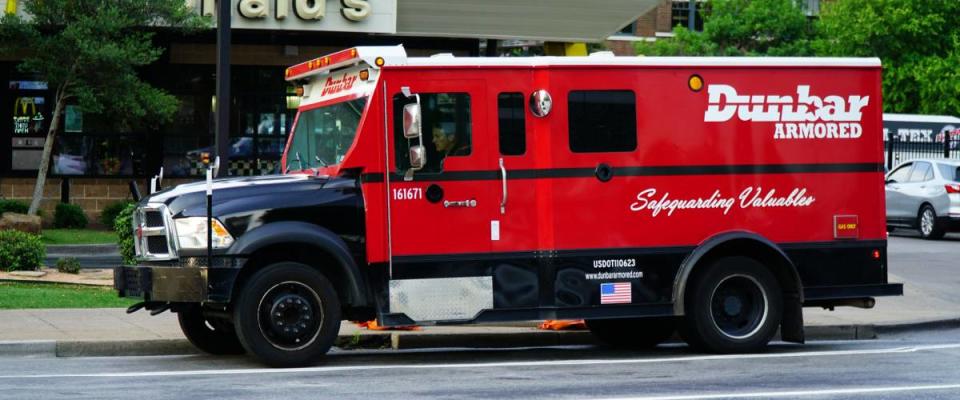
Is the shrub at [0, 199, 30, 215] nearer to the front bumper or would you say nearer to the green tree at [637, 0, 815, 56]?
the front bumper

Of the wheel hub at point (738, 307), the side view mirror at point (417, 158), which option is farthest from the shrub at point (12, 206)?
the wheel hub at point (738, 307)

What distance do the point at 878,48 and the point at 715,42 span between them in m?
7.78

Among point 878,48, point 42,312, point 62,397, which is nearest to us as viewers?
point 62,397

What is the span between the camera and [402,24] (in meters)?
29.7

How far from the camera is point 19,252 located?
1922 cm

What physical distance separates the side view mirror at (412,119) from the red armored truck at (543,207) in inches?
0.7

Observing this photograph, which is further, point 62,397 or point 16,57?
point 16,57

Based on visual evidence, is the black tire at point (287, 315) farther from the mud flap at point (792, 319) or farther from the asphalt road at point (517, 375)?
the mud flap at point (792, 319)

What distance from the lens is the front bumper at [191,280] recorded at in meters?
11.5

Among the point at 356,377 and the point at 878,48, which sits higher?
the point at 878,48

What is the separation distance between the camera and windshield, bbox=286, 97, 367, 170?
12.3 m

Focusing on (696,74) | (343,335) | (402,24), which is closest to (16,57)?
(402,24)

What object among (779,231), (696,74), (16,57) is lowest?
(779,231)

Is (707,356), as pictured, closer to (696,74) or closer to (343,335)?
(696,74)
